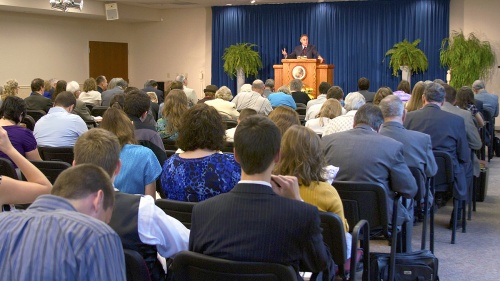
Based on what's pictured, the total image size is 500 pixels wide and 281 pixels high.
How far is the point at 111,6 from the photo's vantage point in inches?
671

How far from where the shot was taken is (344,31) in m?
17.5

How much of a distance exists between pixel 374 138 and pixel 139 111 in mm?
2028

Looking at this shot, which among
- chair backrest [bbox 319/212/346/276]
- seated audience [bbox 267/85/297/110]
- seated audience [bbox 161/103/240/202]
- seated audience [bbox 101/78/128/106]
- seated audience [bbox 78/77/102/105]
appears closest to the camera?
chair backrest [bbox 319/212/346/276]

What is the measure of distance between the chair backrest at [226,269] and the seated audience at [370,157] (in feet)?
6.56

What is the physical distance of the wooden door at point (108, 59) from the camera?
18.8m

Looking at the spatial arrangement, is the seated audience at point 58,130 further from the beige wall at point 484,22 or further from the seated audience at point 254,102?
the beige wall at point 484,22

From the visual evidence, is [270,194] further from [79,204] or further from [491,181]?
[491,181]

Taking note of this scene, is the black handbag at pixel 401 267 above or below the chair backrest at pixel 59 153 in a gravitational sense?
below

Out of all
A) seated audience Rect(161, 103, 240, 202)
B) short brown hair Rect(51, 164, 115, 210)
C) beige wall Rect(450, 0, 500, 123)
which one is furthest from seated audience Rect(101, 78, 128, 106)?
short brown hair Rect(51, 164, 115, 210)

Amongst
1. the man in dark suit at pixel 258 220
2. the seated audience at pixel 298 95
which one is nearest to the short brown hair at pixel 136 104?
the man in dark suit at pixel 258 220

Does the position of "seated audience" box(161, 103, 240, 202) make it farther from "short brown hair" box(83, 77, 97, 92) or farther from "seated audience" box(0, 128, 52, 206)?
"short brown hair" box(83, 77, 97, 92)

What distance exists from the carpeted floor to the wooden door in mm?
13705

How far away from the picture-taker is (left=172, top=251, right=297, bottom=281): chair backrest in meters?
2.21

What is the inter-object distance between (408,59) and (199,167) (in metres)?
13.2
